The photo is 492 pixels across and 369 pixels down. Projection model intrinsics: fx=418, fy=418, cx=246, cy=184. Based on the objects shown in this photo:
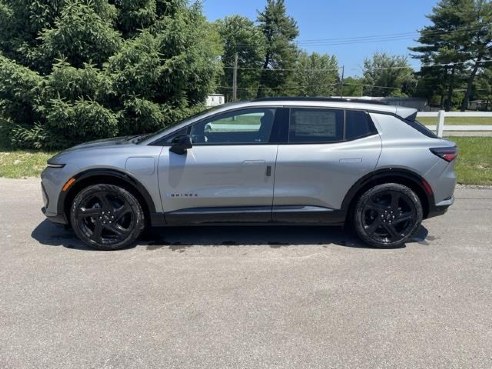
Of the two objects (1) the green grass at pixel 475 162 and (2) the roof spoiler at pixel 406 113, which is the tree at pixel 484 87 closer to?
(1) the green grass at pixel 475 162

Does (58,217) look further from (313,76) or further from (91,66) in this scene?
(313,76)

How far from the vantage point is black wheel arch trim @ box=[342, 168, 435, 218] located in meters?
4.53

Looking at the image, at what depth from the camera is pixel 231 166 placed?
4406 millimetres

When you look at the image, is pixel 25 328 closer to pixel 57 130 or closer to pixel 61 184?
pixel 61 184

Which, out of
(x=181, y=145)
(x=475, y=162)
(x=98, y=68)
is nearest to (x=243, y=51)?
(x=98, y=68)

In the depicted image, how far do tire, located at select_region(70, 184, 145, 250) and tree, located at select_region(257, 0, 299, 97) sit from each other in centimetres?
6337

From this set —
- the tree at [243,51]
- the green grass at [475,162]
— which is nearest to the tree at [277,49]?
the tree at [243,51]

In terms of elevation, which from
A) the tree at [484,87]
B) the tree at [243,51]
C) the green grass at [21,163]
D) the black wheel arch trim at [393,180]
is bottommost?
the green grass at [21,163]

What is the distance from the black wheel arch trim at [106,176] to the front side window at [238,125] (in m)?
0.77

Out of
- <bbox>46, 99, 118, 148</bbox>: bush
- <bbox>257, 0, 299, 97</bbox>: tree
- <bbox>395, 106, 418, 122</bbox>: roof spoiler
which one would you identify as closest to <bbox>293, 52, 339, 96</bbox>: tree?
<bbox>257, 0, 299, 97</bbox>: tree

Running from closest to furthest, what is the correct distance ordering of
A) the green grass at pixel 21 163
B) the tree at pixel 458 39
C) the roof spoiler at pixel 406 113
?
the roof spoiler at pixel 406 113, the green grass at pixel 21 163, the tree at pixel 458 39

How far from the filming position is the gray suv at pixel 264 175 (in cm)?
442

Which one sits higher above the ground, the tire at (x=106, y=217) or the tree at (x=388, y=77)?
the tree at (x=388, y=77)

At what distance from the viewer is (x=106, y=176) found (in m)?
4.46
